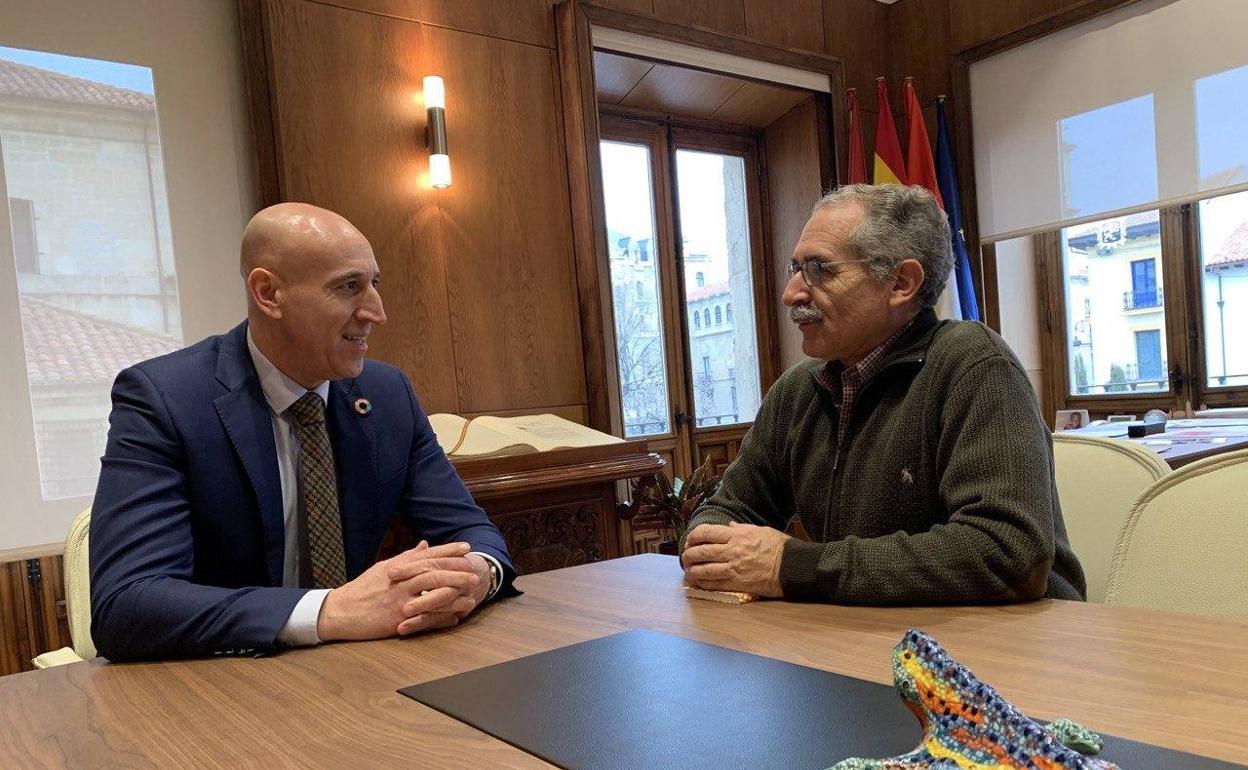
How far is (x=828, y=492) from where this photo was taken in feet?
5.06

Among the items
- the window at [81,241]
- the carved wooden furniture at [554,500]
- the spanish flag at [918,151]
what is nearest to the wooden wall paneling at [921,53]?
the spanish flag at [918,151]

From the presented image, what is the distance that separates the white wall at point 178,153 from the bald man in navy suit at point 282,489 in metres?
1.58

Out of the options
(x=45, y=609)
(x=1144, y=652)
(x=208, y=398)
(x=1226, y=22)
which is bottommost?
(x=45, y=609)

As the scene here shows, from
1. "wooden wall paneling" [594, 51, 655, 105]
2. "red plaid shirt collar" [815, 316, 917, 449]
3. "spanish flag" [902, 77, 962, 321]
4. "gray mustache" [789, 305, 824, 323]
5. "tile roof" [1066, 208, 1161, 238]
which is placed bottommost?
"red plaid shirt collar" [815, 316, 917, 449]

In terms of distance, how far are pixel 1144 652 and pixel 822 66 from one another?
4484 millimetres

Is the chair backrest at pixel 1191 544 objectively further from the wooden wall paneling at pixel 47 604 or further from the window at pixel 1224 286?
the window at pixel 1224 286

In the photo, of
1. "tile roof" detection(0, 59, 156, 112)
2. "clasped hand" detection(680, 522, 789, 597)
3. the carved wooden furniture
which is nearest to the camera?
"clasped hand" detection(680, 522, 789, 597)

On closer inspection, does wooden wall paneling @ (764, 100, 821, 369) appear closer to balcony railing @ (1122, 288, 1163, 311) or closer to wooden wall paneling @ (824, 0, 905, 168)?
wooden wall paneling @ (824, 0, 905, 168)

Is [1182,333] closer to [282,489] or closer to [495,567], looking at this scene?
[495,567]

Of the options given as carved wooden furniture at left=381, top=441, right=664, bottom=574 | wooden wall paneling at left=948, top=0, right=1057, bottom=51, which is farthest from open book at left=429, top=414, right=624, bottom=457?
wooden wall paneling at left=948, top=0, right=1057, bottom=51

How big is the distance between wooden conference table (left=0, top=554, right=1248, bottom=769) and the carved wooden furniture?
1.22 metres

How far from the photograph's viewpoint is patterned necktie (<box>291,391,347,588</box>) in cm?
152

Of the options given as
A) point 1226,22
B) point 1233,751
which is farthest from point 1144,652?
point 1226,22

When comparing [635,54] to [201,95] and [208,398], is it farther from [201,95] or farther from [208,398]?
[208,398]
